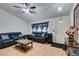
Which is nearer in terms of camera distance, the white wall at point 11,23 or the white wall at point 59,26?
the white wall at point 59,26

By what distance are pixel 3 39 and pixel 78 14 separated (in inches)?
113

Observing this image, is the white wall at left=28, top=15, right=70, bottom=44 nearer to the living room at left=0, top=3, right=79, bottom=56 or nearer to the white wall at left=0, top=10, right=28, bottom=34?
the living room at left=0, top=3, right=79, bottom=56

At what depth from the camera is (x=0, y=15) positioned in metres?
1.90

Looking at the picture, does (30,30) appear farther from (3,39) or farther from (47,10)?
(3,39)

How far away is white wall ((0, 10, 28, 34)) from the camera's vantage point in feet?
6.31

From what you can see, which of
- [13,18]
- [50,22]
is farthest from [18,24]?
[50,22]

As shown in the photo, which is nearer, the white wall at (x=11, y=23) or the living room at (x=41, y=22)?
the living room at (x=41, y=22)

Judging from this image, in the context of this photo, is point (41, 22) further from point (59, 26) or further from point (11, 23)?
point (11, 23)

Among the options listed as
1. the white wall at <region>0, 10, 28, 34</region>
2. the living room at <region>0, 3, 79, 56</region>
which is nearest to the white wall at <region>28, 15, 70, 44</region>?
the living room at <region>0, 3, 79, 56</region>

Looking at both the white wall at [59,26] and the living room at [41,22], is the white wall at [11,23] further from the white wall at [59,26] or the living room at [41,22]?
the white wall at [59,26]

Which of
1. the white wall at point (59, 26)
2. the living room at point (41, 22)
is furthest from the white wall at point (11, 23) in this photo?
the white wall at point (59, 26)

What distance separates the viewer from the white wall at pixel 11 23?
1925mm

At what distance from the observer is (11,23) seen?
6.86 ft

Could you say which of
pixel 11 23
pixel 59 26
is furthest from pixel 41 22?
pixel 11 23
